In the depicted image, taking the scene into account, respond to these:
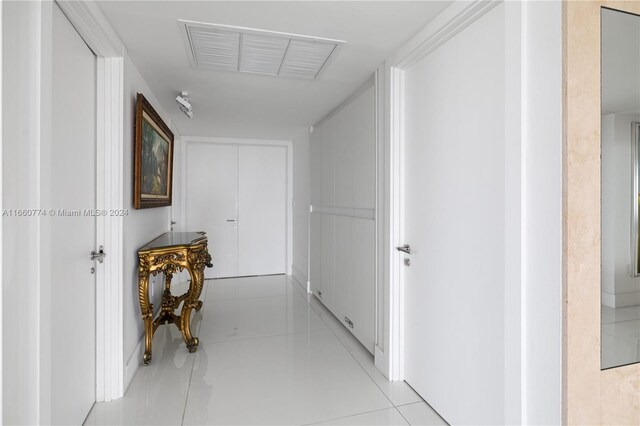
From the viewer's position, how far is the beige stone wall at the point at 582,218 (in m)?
1.18

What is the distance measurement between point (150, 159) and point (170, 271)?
953 mm

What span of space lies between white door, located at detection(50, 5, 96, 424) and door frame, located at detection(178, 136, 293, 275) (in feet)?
10.1

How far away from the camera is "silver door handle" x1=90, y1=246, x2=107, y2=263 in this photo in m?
2.02

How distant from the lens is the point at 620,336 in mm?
1270

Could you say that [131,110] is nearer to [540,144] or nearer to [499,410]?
[540,144]

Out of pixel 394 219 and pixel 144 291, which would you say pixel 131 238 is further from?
pixel 394 219

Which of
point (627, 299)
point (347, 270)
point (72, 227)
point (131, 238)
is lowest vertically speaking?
point (347, 270)

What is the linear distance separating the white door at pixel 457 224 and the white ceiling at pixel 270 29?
34 centimetres

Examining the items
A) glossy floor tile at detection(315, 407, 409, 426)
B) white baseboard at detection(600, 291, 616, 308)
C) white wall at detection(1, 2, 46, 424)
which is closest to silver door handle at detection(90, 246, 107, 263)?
white wall at detection(1, 2, 46, 424)

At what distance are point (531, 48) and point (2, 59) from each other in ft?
6.00

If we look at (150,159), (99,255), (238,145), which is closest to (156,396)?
(99,255)

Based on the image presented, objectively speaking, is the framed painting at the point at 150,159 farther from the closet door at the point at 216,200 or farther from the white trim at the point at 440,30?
the white trim at the point at 440,30

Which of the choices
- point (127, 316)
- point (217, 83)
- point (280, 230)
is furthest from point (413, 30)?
point (280, 230)

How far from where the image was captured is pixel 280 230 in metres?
5.73
